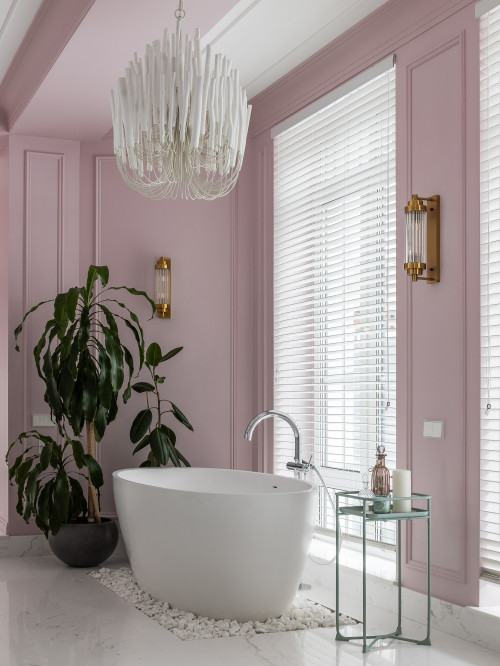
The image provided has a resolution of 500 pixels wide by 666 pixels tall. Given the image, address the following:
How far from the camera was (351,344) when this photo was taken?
4.19 m

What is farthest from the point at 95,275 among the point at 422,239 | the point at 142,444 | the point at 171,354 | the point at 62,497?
the point at 422,239

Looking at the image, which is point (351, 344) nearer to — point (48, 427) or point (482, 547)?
point (482, 547)

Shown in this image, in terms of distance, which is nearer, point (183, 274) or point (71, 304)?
point (71, 304)

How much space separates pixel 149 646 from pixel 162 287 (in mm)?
2422

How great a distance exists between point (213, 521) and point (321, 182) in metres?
1.96

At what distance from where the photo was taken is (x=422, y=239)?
3.38 m

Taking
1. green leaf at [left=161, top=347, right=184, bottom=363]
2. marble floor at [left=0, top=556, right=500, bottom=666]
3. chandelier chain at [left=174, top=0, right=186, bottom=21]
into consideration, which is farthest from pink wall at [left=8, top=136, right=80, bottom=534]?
chandelier chain at [left=174, top=0, right=186, bottom=21]

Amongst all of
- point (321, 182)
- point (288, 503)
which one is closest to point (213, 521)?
point (288, 503)

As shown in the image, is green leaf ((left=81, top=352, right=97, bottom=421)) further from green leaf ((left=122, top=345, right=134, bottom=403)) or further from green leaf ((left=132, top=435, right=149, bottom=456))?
green leaf ((left=132, top=435, right=149, bottom=456))

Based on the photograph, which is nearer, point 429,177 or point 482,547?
point 482,547

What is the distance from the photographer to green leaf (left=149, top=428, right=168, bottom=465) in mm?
4617

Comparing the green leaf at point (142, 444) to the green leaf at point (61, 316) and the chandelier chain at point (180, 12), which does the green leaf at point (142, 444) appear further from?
the chandelier chain at point (180, 12)

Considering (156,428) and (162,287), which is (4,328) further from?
(156,428)

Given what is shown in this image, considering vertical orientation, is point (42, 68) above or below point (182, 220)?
above
